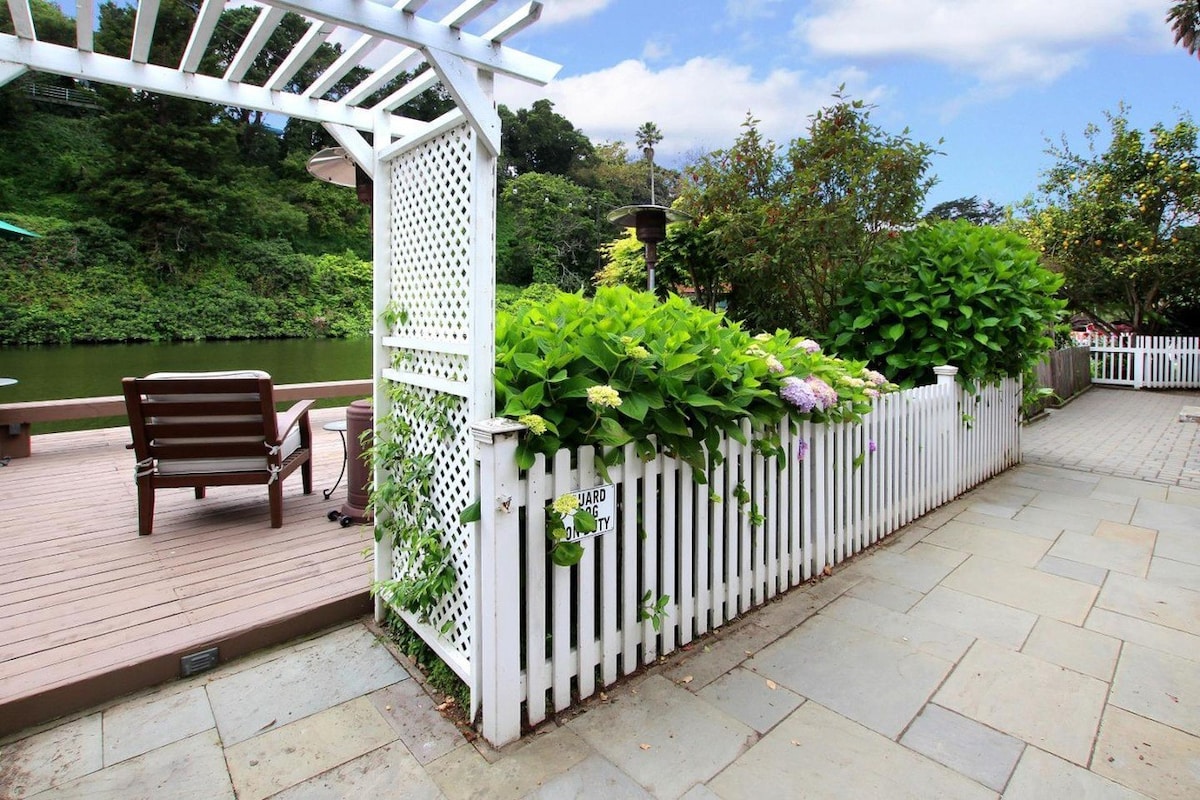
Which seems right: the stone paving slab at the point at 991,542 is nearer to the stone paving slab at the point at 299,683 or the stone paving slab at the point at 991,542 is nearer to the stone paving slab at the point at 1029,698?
the stone paving slab at the point at 1029,698

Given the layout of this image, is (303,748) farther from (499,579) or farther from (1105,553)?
(1105,553)

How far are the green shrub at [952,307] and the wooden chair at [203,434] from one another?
415cm

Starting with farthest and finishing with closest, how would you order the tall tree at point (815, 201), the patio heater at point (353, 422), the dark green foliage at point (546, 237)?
the dark green foliage at point (546, 237) → the tall tree at point (815, 201) → the patio heater at point (353, 422)

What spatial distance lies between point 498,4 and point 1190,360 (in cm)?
1579

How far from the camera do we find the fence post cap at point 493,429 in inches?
65.1

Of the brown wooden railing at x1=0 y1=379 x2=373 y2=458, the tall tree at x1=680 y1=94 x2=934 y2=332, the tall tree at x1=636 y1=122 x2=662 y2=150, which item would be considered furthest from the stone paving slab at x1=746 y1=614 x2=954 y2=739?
the tall tree at x1=636 y1=122 x2=662 y2=150

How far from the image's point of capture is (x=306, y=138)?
28.4 metres

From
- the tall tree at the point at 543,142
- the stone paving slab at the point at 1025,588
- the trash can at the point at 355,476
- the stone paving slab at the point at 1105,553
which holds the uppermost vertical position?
the tall tree at the point at 543,142

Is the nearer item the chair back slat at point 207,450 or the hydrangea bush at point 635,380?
the hydrangea bush at point 635,380

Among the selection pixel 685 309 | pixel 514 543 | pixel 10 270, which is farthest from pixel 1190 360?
pixel 10 270

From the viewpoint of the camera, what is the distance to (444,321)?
77.4 inches

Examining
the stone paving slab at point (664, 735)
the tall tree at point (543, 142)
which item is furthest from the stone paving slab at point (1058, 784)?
the tall tree at point (543, 142)

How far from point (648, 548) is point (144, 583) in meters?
2.14

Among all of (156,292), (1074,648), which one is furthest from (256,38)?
(156,292)
